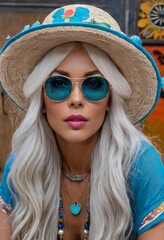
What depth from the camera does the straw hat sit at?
7.55ft

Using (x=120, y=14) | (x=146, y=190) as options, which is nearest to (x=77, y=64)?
(x=146, y=190)

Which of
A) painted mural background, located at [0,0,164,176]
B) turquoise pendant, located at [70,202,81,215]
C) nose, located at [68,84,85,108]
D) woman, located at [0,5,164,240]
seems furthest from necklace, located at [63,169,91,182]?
painted mural background, located at [0,0,164,176]

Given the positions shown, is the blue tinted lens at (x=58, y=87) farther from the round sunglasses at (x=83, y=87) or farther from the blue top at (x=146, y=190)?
the blue top at (x=146, y=190)

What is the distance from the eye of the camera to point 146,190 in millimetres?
2334

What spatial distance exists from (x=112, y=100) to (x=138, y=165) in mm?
289

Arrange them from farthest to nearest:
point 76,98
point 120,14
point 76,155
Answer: point 120,14, point 76,155, point 76,98

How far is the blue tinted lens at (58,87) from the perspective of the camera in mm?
2336

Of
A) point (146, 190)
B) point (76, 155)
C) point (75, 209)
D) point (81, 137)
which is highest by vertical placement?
point (81, 137)

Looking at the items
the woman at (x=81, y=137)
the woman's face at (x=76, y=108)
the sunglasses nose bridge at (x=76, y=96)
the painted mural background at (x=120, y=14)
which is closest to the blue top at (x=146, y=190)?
the woman at (x=81, y=137)

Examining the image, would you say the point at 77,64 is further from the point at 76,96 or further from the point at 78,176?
the point at 78,176

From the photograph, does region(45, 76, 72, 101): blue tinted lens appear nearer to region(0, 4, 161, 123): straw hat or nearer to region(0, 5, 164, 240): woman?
region(0, 5, 164, 240): woman

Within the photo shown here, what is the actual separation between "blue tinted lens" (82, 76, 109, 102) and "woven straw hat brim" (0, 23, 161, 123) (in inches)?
5.0

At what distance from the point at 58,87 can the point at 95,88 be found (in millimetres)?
149

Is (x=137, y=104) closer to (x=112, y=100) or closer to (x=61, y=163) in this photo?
(x=112, y=100)
